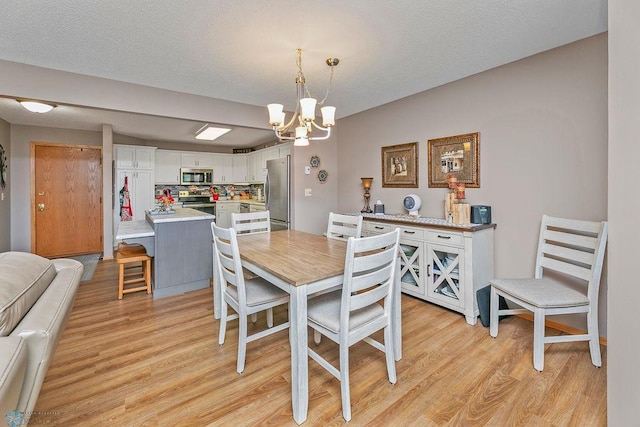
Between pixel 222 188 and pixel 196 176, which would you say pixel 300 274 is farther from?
pixel 222 188

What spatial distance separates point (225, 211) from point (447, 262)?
5.23 metres

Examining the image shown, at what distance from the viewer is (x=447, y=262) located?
9.39 feet

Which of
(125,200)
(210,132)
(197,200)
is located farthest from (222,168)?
(125,200)

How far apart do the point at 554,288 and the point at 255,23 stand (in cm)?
283

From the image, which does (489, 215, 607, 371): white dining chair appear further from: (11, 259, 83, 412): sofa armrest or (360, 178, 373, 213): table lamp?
(11, 259, 83, 412): sofa armrest

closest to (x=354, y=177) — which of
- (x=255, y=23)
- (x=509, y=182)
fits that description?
(x=509, y=182)

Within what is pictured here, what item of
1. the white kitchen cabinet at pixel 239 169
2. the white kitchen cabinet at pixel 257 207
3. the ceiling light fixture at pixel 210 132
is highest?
the ceiling light fixture at pixel 210 132

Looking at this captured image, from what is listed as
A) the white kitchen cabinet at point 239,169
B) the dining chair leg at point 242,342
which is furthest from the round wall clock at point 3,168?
the dining chair leg at point 242,342

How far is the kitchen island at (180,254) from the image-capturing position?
10.9 feet

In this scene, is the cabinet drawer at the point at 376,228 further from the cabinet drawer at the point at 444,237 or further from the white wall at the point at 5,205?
the white wall at the point at 5,205

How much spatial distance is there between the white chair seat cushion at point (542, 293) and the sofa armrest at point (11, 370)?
8.33 ft

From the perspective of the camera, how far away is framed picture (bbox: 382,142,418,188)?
360 centimetres
